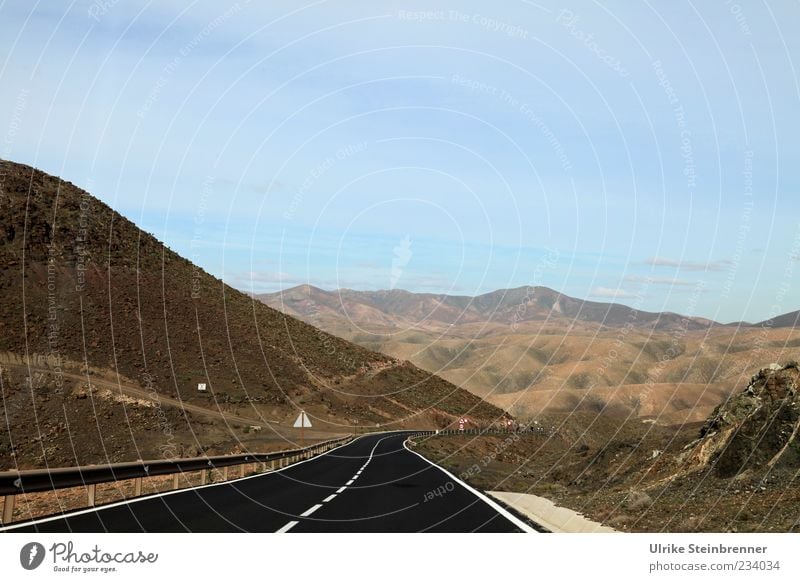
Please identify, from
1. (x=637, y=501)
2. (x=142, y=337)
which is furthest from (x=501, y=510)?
(x=142, y=337)

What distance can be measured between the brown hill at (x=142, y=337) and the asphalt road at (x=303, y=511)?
47.7m

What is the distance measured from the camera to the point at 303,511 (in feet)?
52.2

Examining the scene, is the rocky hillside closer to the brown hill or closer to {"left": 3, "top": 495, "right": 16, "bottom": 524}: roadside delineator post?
{"left": 3, "top": 495, "right": 16, "bottom": 524}: roadside delineator post

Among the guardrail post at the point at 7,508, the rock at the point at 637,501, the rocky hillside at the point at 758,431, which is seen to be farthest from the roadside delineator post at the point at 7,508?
the rocky hillside at the point at 758,431

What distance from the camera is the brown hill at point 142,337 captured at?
290 ft

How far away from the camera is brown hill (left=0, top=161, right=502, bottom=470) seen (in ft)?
290

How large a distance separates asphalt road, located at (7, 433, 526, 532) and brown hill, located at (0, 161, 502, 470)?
4768cm

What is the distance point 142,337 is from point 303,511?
89042 millimetres

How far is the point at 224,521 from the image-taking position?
46.0ft

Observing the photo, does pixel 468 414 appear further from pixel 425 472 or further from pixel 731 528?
pixel 731 528

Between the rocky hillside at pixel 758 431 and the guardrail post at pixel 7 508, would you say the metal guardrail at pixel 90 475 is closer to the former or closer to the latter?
the guardrail post at pixel 7 508

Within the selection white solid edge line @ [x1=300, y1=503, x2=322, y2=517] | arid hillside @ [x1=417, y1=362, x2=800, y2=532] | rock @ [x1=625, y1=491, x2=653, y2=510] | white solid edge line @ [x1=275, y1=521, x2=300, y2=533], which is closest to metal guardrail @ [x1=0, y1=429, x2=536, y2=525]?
white solid edge line @ [x1=300, y1=503, x2=322, y2=517]

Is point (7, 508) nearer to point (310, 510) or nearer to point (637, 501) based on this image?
point (310, 510)
